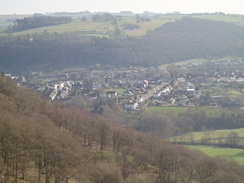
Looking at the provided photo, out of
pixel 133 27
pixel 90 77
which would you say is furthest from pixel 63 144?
pixel 133 27

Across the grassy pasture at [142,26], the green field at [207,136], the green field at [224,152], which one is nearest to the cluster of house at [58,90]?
the green field at [207,136]

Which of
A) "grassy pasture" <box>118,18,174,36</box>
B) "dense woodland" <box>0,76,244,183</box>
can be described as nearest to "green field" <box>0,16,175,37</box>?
"grassy pasture" <box>118,18,174,36</box>

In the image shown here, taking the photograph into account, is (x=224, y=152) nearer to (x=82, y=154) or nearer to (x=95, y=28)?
(x=82, y=154)

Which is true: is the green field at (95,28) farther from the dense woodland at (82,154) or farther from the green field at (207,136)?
the dense woodland at (82,154)

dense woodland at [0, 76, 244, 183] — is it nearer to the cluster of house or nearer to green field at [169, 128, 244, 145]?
green field at [169, 128, 244, 145]

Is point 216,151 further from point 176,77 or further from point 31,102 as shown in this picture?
point 176,77

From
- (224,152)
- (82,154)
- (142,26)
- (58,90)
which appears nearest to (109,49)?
(142,26)
